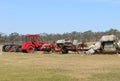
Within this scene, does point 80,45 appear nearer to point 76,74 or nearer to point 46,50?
point 46,50

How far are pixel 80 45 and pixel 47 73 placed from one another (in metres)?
Answer: 23.2

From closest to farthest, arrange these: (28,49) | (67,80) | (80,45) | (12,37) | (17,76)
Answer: (67,80), (17,76), (80,45), (28,49), (12,37)

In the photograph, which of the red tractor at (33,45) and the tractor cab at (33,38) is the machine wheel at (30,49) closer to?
the red tractor at (33,45)

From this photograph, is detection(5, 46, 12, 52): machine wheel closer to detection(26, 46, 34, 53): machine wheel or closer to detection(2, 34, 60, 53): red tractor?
detection(2, 34, 60, 53): red tractor

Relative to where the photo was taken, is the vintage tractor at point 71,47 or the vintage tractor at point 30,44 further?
the vintage tractor at point 30,44

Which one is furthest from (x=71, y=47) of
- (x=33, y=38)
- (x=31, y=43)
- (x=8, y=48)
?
(x=8, y=48)

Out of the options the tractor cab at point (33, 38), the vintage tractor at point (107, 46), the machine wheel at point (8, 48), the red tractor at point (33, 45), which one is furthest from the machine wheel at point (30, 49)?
the vintage tractor at point (107, 46)

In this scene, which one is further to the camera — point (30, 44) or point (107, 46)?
point (30, 44)

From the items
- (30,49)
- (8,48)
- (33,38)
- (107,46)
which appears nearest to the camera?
(107,46)

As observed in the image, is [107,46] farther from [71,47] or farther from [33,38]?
[33,38]

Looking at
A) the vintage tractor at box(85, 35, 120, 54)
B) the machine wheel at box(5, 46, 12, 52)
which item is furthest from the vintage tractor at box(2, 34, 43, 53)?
the vintage tractor at box(85, 35, 120, 54)

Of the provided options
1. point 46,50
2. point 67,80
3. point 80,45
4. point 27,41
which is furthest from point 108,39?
point 67,80

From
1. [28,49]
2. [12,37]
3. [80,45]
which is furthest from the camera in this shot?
[12,37]

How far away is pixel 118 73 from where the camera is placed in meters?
20.0
